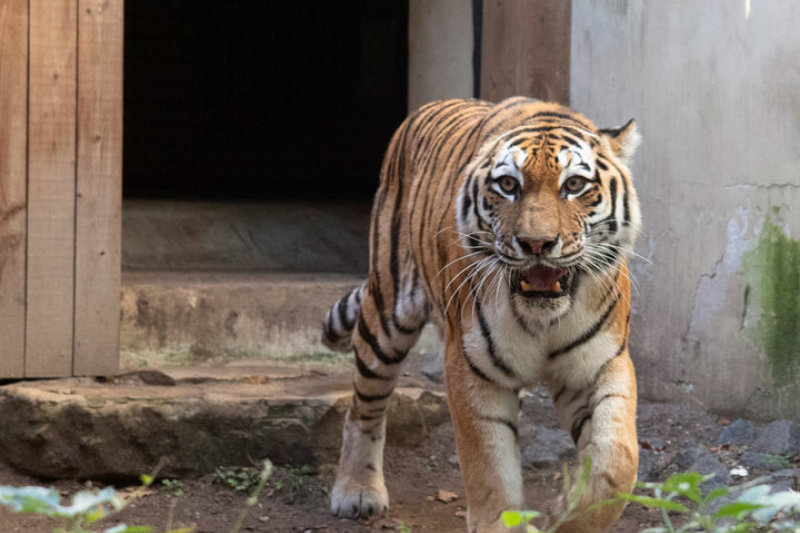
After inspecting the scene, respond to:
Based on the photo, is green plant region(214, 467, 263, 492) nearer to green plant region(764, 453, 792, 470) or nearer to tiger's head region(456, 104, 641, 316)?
tiger's head region(456, 104, 641, 316)

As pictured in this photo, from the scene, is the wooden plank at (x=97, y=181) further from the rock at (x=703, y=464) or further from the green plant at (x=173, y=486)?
the rock at (x=703, y=464)

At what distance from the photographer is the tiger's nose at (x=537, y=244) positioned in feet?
9.72

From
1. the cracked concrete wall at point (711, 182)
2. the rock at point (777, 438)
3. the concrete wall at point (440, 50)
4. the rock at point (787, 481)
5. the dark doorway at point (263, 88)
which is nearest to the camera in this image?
the rock at point (787, 481)

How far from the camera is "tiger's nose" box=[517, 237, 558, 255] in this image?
296cm

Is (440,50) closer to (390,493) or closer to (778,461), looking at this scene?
(390,493)

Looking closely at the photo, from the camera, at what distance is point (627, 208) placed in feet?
10.7

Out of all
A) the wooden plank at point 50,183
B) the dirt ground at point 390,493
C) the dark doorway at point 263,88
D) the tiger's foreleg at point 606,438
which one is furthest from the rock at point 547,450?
the dark doorway at point 263,88

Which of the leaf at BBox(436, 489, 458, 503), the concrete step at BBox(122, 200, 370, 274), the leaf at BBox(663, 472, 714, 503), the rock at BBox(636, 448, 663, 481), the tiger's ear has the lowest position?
the leaf at BBox(436, 489, 458, 503)

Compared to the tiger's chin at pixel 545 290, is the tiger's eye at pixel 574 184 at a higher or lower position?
higher

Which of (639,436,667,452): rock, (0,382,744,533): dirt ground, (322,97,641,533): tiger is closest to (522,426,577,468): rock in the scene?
(0,382,744,533): dirt ground

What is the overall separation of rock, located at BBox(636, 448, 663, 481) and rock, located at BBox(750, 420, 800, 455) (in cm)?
40

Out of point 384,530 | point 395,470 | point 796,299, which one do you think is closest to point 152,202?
point 395,470

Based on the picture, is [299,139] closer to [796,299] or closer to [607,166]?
[796,299]

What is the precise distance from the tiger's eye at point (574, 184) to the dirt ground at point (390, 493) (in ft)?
5.10
